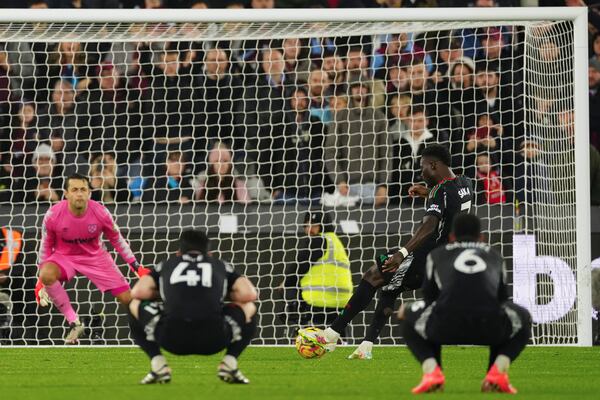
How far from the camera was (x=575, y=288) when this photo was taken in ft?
42.0

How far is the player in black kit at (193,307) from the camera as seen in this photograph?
7195mm

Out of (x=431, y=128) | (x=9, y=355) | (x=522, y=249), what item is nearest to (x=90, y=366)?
(x=9, y=355)

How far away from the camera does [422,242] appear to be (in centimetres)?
1013

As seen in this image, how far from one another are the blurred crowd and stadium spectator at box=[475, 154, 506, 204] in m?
0.02

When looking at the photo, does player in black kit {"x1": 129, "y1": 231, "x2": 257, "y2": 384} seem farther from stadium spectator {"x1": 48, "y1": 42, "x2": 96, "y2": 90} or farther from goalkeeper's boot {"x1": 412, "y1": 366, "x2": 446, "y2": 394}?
stadium spectator {"x1": 48, "y1": 42, "x2": 96, "y2": 90}

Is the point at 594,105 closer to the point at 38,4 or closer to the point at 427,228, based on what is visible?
the point at 427,228

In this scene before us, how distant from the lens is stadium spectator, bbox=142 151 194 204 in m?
14.5

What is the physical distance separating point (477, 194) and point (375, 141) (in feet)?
4.18

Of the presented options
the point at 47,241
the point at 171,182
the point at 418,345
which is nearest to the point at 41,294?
the point at 47,241

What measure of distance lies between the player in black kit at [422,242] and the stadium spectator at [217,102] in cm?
448

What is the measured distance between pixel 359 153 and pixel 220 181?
1.58m

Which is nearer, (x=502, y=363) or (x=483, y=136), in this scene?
(x=502, y=363)

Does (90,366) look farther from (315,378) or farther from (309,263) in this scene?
(309,263)

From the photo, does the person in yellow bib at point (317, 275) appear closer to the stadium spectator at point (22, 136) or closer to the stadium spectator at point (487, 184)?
the stadium spectator at point (487, 184)
